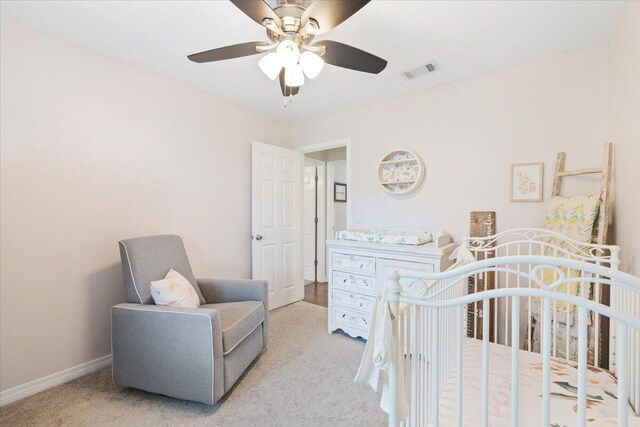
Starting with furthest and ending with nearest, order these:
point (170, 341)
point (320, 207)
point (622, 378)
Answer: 1. point (320, 207)
2. point (170, 341)
3. point (622, 378)

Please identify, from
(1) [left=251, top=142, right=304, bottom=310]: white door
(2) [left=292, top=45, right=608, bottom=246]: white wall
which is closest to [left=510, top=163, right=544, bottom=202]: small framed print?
(2) [left=292, top=45, right=608, bottom=246]: white wall

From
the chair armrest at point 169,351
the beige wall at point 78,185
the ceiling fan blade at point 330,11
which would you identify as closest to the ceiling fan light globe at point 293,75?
the ceiling fan blade at point 330,11

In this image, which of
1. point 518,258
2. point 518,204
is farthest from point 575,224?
point 518,258

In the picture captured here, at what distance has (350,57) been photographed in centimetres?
158

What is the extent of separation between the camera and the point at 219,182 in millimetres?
3123

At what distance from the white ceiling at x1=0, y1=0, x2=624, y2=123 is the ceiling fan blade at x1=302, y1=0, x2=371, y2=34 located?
55 cm

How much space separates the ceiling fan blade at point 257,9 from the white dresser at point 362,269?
1841 mm

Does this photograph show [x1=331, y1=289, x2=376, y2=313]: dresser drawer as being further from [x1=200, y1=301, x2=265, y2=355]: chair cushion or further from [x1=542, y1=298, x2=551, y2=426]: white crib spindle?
[x1=542, y1=298, x2=551, y2=426]: white crib spindle

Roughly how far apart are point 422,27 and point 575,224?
1636 millimetres

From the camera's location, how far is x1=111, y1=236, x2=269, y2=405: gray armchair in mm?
1741

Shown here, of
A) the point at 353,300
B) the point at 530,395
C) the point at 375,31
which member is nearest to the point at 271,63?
the point at 375,31

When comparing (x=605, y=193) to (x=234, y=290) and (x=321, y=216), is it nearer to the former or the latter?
(x=234, y=290)

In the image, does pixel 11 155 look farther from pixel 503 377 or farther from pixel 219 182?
pixel 503 377

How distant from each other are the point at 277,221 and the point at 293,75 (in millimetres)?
2225
